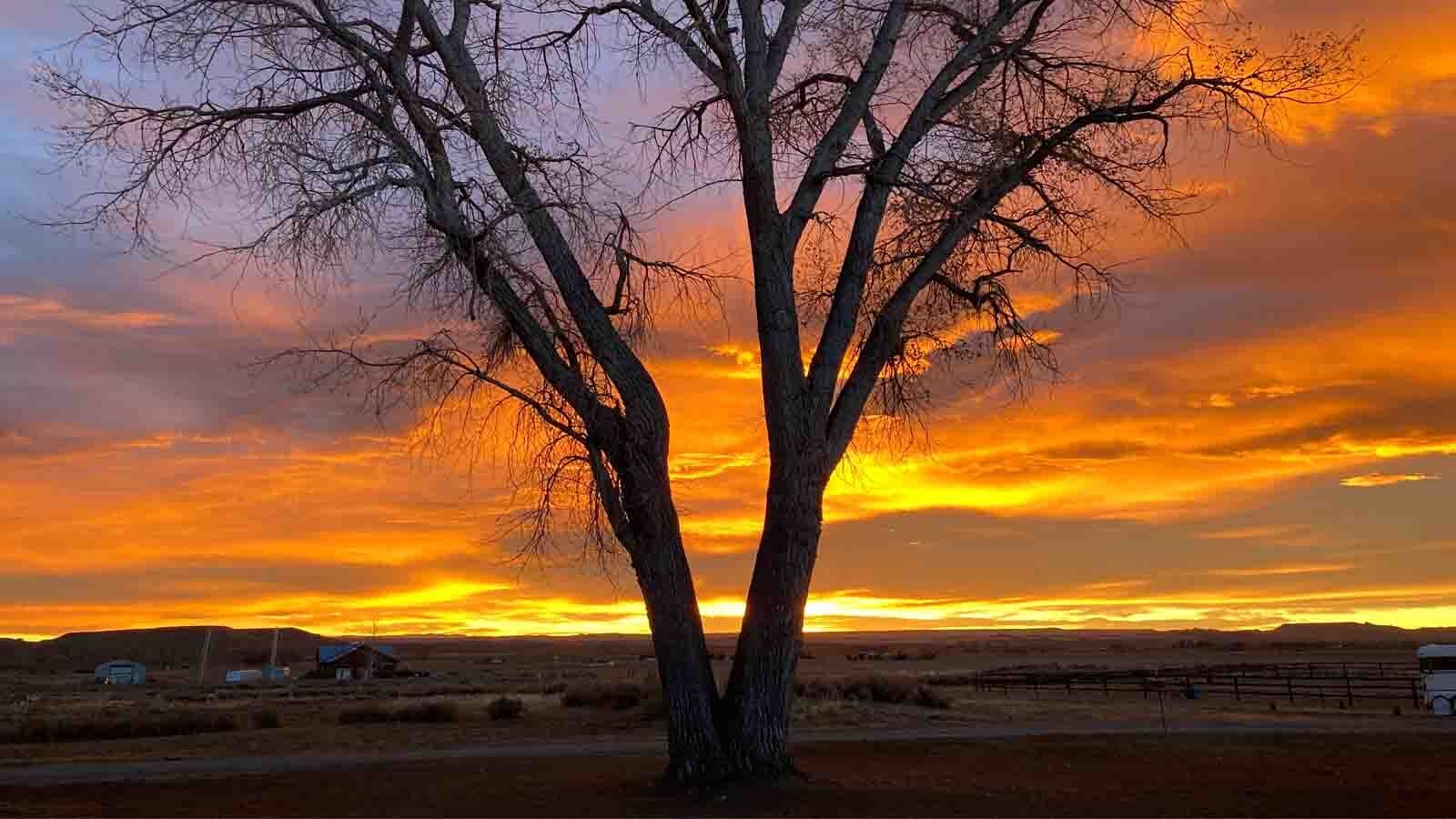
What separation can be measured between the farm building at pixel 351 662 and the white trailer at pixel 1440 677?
66636 mm

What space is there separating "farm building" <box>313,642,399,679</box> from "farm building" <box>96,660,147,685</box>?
11527mm

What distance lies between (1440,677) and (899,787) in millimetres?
25527

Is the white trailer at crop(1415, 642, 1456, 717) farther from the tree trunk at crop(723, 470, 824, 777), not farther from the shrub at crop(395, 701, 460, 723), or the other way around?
the tree trunk at crop(723, 470, 824, 777)

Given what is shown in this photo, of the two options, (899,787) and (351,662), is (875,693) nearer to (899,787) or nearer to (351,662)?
(899,787)

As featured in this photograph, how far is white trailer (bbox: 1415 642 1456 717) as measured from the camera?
32406 mm

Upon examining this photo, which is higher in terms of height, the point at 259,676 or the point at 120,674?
the point at 120,674

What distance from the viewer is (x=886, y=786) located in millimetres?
Result: 13609

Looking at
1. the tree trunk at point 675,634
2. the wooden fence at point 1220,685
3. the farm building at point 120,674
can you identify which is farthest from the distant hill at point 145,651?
the tree trunk at point 675,634

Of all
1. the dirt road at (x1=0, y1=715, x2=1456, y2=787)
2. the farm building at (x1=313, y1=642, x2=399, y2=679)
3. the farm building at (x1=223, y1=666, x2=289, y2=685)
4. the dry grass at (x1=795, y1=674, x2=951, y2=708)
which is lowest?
the dirt road at (x1=0, y1=715, x2=1456, y2=787)

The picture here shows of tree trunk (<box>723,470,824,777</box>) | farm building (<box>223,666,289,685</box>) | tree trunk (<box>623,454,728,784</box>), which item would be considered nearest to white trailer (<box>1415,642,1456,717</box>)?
tree trunk (<box>723,470,824,777</box>)

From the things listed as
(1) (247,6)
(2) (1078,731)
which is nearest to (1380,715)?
(2) (1078,731)

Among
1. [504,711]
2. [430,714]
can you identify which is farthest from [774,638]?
[430,714]

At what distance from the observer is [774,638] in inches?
515

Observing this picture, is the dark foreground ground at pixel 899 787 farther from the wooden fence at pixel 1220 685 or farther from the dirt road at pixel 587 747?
the wooden fence at pixel 1220 685
